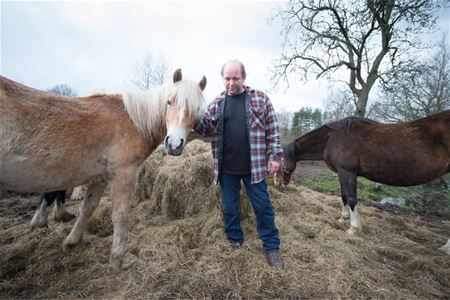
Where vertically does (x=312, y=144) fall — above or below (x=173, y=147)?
above

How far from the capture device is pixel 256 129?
8.64 feet

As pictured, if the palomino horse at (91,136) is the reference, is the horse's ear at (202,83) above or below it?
Result: above

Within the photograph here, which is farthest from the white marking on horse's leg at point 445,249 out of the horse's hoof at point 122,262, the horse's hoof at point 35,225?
the horse's hoof at point 35,225

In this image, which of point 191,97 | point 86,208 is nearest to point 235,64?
point 191,97

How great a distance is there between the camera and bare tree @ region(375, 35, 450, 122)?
11.0 metres

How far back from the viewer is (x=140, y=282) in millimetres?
2418

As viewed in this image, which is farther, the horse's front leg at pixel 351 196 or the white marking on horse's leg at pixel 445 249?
the horse's front leg at pixel 351 196

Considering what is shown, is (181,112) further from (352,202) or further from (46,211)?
(352,202)

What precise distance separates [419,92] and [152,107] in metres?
15.3

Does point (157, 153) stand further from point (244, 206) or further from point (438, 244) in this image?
point (438, 244)

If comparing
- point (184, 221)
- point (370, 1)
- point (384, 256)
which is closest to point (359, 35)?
point (370, 1)

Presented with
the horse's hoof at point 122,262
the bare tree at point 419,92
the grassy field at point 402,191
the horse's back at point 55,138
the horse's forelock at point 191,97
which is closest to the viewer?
the horse's back at point 55,138

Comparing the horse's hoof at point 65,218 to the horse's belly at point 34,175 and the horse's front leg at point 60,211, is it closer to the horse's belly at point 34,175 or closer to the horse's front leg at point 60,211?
the horse's front leg at point 60,211

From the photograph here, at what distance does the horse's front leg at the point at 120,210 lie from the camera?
8.20 ft
